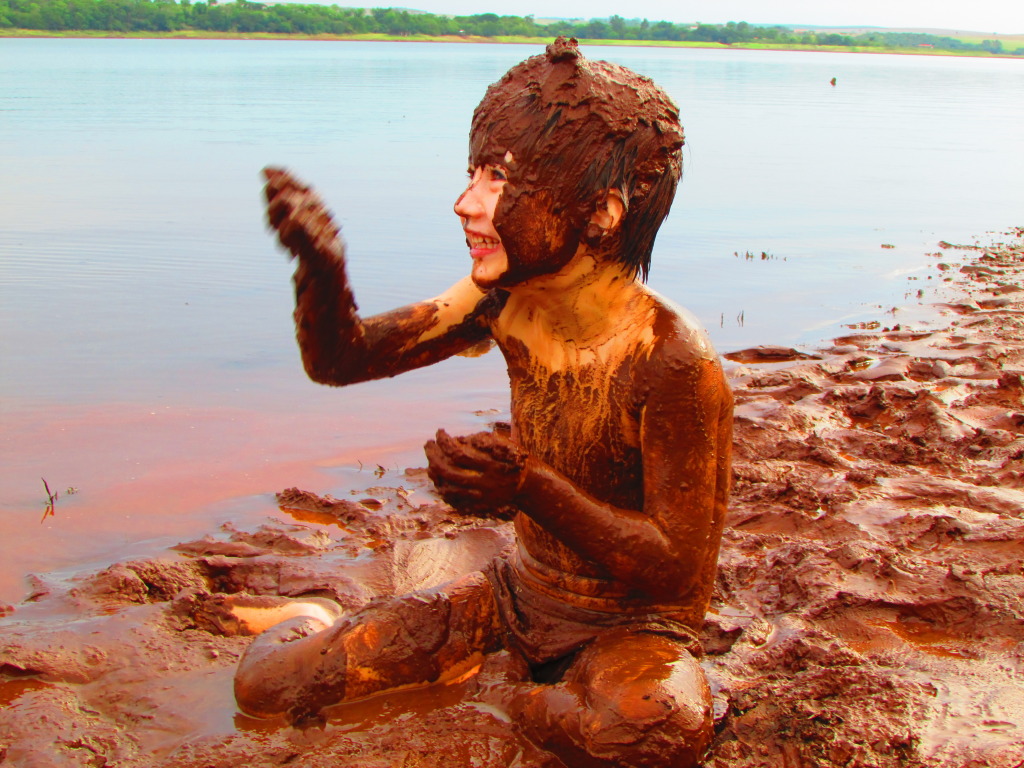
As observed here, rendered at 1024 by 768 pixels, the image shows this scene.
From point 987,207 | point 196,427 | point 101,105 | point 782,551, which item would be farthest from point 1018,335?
point 101,105

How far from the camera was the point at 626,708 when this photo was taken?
2305 mm

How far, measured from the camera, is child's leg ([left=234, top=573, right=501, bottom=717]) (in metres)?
2.66

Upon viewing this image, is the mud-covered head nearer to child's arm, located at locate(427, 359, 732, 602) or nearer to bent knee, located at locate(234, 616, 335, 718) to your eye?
child's arm, located at locate(427, 359, 732, 602)

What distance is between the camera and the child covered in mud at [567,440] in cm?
233

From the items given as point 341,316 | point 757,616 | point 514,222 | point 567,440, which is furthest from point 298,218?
point 757,616

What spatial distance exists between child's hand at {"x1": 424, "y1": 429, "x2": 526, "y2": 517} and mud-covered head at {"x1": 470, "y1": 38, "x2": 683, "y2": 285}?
1.49 feet

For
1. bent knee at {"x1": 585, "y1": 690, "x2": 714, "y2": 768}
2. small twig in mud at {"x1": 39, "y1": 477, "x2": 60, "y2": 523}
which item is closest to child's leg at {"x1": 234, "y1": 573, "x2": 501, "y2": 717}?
bent knee at {"x1": 585, "y1": 690, "x2": 714, "y2": 768}

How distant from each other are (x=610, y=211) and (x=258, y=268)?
7.08m

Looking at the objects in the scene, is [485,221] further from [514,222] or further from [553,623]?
[553,623]

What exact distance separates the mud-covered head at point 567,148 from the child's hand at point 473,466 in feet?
1.49

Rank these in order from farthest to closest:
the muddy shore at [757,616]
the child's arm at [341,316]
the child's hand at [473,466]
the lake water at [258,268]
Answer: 1. the lake water at [258,268]
2. the muddy shore at [757,616]
3. the child's arm at [341,316]
4. the child's hand at [473,466]

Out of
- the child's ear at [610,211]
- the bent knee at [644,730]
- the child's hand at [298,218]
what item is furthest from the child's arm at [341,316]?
the bent knee at [644,730]

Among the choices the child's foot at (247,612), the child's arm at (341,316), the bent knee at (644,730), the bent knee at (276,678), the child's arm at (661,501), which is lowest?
the child's foot at (247,612)

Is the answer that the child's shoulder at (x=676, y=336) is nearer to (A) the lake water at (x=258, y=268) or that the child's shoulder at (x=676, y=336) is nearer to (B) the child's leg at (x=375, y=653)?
(A) the lake water at (x=258, y=268)
